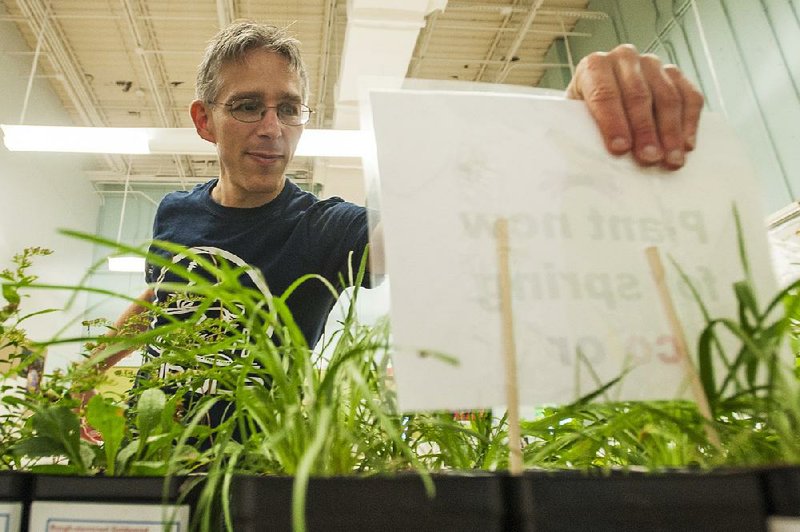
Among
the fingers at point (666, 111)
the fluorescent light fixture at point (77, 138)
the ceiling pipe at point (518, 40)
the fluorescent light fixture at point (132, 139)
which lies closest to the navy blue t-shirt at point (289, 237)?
the fingers at point (666, 111)

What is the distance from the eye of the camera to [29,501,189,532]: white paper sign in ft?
1.13

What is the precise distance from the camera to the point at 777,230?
2.55 m

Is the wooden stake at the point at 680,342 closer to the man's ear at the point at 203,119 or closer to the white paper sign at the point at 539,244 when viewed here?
the white paper sign at the point at 539,244

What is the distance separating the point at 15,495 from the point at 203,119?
0.81 meters

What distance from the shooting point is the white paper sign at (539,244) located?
0.34 m

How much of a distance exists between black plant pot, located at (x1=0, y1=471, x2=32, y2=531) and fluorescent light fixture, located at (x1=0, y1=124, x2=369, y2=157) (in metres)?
2.89

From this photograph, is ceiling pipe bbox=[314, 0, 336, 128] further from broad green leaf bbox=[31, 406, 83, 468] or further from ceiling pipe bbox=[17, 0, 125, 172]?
broad green leaf bbox=[31, 406, 83, 468]

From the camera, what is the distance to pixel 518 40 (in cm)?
456

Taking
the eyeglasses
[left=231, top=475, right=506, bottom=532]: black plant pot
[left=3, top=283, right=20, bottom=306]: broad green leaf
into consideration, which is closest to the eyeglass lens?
the eyeglasses

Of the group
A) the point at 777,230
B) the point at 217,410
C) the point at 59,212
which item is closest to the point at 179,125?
the point at 59,212

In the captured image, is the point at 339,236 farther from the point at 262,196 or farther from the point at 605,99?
the point at 605,99

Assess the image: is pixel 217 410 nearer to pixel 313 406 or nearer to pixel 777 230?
pixel 313 406

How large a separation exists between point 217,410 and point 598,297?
445mm

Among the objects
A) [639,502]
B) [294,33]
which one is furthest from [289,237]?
[294,33]
